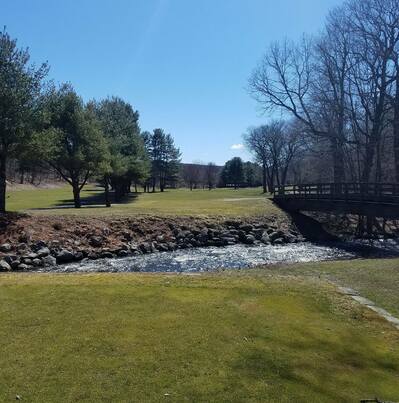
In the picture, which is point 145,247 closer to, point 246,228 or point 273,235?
point 246,228

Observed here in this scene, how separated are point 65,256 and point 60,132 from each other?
8975 millimetres

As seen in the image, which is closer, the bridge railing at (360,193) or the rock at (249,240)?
the bridge railing at (360,193)

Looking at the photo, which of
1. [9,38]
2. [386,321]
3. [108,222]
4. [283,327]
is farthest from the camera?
[108,222]

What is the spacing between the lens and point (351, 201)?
89.6ft

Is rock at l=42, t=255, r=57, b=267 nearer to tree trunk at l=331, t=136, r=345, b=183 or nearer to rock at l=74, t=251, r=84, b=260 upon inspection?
rock at l=74, t=251, r=84, b=260

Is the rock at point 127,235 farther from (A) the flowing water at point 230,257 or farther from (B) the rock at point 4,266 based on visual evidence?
(B) the rock at point 4,266

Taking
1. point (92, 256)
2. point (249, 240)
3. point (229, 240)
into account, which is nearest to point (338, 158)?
point (249, 240)

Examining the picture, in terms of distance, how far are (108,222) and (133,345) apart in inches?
697

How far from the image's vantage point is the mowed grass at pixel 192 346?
471 cm

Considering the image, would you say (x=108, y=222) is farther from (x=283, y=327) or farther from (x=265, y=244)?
(x=283, y=327)

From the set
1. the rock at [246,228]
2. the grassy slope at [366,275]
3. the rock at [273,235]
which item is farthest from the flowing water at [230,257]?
the grassy slope at [366,275]

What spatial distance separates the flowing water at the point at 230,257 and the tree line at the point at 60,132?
7469 millimetres

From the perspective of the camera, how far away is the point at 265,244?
24969mm

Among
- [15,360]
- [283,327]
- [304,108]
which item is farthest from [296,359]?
[304,108]
